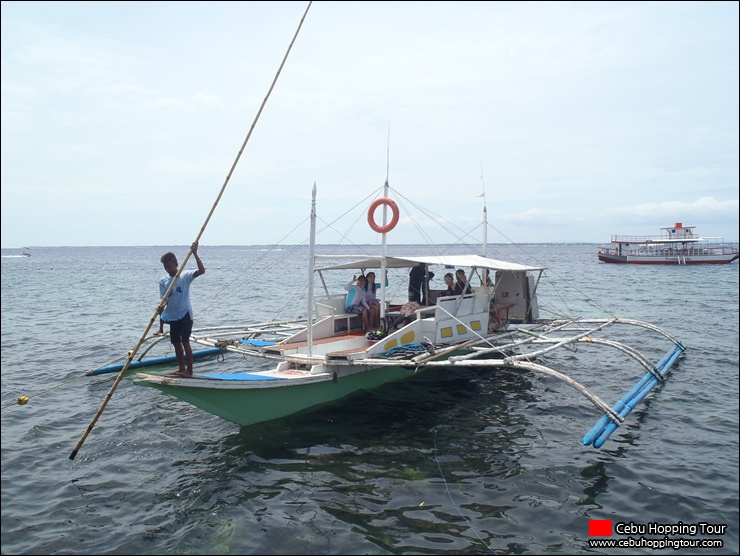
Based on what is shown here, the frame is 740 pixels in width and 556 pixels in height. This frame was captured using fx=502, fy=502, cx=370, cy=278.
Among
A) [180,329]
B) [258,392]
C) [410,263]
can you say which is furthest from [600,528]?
[410,263]

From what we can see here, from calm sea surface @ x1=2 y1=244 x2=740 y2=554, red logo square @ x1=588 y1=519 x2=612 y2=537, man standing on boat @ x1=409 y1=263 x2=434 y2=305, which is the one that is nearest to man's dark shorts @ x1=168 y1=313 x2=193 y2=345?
calm sea surface @ x1=2 y1=244 x2=740 y2=554

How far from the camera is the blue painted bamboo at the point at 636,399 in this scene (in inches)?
366

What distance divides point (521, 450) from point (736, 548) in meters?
3.91

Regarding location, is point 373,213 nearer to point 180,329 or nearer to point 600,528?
point 180,329

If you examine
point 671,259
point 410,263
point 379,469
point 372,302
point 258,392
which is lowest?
point 379,469

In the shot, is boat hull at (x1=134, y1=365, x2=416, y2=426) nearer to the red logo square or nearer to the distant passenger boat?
the red logo square

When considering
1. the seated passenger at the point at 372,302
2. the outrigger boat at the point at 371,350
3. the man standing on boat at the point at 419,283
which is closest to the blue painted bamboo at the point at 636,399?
the outrigger boat at the point at 371,350

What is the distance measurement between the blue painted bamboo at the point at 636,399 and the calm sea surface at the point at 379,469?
418 millimetres

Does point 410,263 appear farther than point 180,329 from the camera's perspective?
Yes

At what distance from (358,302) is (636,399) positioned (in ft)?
25.4

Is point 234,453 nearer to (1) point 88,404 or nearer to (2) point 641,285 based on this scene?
(1) point 88,404

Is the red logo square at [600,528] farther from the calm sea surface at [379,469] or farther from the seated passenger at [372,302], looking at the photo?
the seated passenger at [372,302]

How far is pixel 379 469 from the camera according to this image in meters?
9.37

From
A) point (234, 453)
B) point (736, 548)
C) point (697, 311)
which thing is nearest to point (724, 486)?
point (736, 548)
